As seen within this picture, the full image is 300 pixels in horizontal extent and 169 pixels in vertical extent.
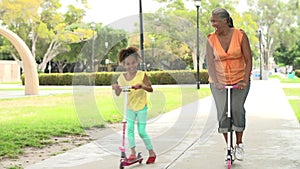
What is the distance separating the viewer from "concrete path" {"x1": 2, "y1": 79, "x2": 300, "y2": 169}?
6348 mm

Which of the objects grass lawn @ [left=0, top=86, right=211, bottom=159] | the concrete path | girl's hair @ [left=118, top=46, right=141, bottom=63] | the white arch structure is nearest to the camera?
girl's hair @ [left=118, top=46, right=141, bottom=63]

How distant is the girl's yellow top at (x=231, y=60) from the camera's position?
20.0 feet

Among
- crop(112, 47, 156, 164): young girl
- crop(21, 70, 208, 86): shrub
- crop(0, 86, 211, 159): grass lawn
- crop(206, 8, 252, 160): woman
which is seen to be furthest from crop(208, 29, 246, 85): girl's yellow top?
crop(0, 86, 211, 159): grass lawn

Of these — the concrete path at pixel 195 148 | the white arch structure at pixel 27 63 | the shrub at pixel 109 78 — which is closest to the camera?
the concrete path at pixel 195 148

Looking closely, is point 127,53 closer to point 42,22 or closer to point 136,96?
point 136,96

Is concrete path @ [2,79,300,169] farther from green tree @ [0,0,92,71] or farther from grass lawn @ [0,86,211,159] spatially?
green tree @ [0,0,92,71]

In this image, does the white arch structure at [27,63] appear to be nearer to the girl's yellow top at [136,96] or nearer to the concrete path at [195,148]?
the concrete path at [195,148]

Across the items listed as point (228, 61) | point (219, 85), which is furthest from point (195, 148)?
point (228, 61)

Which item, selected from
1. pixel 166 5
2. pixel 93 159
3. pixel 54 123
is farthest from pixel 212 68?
pixel 166 5

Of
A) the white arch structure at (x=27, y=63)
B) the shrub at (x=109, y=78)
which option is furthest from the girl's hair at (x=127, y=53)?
the white arch structure at (x=27, y=63)

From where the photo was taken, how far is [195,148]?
760cm

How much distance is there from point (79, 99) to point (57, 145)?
2.96ft

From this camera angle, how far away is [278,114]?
43.4 feet

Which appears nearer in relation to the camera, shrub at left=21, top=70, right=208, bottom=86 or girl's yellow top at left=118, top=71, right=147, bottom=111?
girl's yellow top at left=118, top=71, right=147, bottom=111
